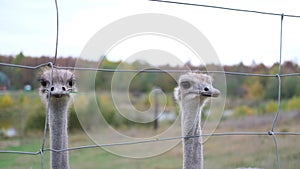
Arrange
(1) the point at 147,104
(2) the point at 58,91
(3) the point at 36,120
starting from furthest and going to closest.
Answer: (3) the point at 36,120, (1) the point at 147,104, (2) the point at 58,91

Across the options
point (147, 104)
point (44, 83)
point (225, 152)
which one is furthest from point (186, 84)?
point (225, 152)

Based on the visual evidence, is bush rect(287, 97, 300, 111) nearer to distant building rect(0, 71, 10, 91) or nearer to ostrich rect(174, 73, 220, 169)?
distant building rect(0, 71, 10, 91)

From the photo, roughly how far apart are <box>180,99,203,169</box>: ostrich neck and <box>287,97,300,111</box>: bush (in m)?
12.2

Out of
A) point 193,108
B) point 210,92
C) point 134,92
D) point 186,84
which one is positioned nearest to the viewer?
point 210,92

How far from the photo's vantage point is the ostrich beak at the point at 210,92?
9.34 feet

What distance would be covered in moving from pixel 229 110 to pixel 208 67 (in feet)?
42.9

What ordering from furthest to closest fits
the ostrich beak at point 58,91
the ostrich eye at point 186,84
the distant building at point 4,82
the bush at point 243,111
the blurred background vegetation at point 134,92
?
the bush at point 243,111 → the distant building at point 4,82 → the blurred background vegetation at point 134,92 → the ostrich eye at point 186,84 → the ostrich beak at point 58,91

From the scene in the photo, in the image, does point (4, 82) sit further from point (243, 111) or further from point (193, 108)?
point (243, 111)

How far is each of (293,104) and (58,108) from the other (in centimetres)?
1374

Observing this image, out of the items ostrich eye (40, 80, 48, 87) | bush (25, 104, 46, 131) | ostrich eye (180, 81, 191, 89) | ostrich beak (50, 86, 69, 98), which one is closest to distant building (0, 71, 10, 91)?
bush (25, 104, 46, 131)

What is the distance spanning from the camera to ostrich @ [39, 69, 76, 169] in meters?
2.47

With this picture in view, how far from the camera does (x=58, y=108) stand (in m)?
2.60

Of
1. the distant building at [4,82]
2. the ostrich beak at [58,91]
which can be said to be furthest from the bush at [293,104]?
the ostrich beak at [58,91]

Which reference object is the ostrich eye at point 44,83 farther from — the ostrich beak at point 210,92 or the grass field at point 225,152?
the grass field at point 225,152
